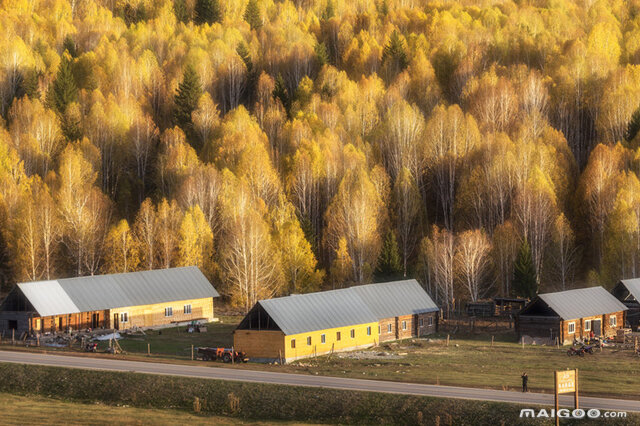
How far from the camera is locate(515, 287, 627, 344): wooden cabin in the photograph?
7706 centimetres

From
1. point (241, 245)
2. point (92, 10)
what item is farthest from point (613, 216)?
point (92, 10)

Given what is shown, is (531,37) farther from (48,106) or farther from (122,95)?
(48,106)

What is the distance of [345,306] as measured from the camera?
75.6 m

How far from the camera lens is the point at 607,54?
13875 centimetres

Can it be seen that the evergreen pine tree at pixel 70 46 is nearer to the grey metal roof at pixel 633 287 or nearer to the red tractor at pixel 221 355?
the red tractor at pixel 221 355

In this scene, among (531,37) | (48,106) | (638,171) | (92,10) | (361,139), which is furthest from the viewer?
(92,10)

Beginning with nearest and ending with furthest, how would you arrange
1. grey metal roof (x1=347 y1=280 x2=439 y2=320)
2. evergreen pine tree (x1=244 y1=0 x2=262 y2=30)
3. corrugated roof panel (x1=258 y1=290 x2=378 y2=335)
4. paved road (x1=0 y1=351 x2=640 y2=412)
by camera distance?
paved road (x1=0 y1=351 x2=640 y2=412), corrugated roof panel (x1=258 y1=290 x2=378 y2=335), grey metal roof (x1=347 y1=280 x2=439 y2=320), evergreen pine tree (x1=244 y1=0 x2=262 y2=30)

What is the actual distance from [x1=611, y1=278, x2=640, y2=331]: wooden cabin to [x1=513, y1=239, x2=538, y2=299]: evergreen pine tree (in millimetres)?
9783

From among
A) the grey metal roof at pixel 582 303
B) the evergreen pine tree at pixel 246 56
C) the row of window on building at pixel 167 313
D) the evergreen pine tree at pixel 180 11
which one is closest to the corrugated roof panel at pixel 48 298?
the row of window on building at pixel 167 313

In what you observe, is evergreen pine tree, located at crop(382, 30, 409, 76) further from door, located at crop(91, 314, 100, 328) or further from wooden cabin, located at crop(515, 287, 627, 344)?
door, located at crop(91, 314, 100, 328)

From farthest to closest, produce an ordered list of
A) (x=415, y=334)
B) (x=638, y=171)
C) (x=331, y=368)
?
(x=638, y=171) → (x=415, y=334) → (x=331, y=368)

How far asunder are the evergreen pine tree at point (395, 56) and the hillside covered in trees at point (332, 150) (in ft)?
0.78

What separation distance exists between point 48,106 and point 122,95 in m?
10.2

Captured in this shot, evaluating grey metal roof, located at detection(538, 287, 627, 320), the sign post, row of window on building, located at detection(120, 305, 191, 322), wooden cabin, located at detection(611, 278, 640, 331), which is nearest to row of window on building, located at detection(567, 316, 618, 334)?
grey metal roof, located at detection(538, 287, 627, 320)
